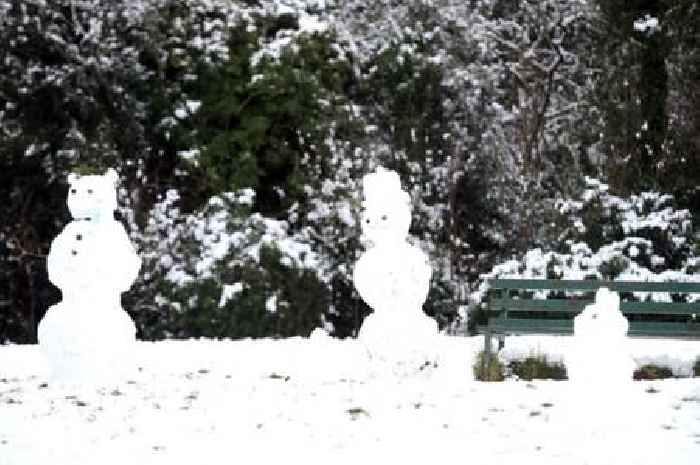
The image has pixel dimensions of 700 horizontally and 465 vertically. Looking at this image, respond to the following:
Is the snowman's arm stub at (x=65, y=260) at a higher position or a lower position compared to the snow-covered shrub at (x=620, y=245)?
lower

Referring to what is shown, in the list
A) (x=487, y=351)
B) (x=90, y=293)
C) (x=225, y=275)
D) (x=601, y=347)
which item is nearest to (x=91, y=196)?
(x=90, y=293)

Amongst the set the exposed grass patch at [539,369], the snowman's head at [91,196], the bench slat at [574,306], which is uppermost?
the snowman's head at [91,196]

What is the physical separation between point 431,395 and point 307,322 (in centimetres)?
659

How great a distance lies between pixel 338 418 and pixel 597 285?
3785mm

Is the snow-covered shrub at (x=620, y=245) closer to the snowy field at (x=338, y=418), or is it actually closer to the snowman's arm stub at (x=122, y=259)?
the snowy field at (x=338, y=418)

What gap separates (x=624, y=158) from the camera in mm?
13938

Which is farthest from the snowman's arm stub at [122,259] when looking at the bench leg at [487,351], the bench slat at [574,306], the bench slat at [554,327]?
the bench slat at [574,306]

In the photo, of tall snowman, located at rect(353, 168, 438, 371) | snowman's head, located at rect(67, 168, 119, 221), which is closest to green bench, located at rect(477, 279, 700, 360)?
tall snowman, located at rect(353, 168, 438, 371)

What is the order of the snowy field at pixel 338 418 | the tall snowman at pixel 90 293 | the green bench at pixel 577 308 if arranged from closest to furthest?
1. the snowy field at pixel 338 418
2. the tall snowman at pixel 90 293
3. the green bench at pixel 577 308

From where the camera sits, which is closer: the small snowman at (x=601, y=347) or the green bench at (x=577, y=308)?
the small snowman at (x=601, y=347)

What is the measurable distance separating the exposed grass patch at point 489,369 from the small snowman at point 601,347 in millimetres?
1600

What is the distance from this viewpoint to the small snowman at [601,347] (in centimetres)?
815

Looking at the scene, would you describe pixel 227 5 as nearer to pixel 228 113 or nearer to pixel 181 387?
pixel 228 113

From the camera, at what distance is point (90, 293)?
9352 millimetres
